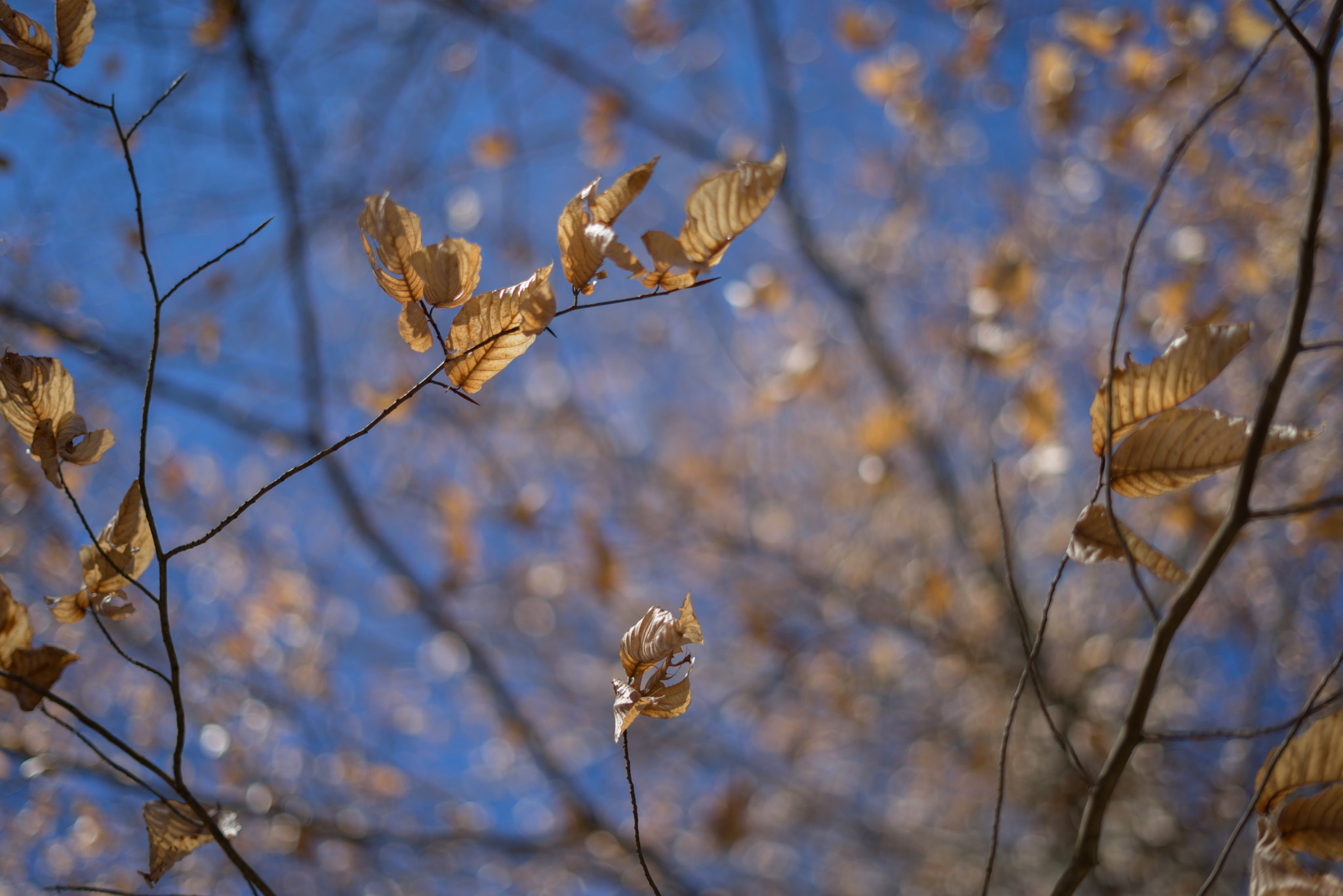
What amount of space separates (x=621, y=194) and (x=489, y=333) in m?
0.16

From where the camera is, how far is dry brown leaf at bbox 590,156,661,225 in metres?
0.57

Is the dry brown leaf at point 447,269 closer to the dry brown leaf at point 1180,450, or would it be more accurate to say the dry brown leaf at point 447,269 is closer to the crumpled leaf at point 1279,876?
the dry brown leaf at point 1180,450

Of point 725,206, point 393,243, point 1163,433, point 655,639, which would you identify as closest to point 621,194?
point 725,206

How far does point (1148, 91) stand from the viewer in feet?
6.70

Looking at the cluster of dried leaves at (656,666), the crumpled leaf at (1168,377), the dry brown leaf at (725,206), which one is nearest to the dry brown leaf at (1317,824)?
the crumpled leaf at (1168,377)

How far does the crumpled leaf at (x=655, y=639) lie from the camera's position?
0.61 m

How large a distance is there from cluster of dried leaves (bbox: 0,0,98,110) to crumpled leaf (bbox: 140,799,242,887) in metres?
0.67

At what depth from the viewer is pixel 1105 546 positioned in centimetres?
Result: 63

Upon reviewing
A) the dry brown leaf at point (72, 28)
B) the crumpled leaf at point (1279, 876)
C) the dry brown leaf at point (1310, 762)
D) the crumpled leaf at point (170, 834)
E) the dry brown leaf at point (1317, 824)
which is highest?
the dry brown leaf at point (72, 28)

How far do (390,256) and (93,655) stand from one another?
2901 mm

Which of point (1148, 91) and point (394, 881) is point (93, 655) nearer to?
point (394, 881)

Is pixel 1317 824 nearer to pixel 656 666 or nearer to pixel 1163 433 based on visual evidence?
pixel 1163 433

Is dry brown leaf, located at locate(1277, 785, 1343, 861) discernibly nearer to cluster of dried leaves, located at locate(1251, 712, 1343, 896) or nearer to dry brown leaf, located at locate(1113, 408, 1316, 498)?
cluster of dried leaves, located at locate(1251, 712, 1343, 896)

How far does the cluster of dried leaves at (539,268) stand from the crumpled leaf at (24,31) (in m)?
0.37
